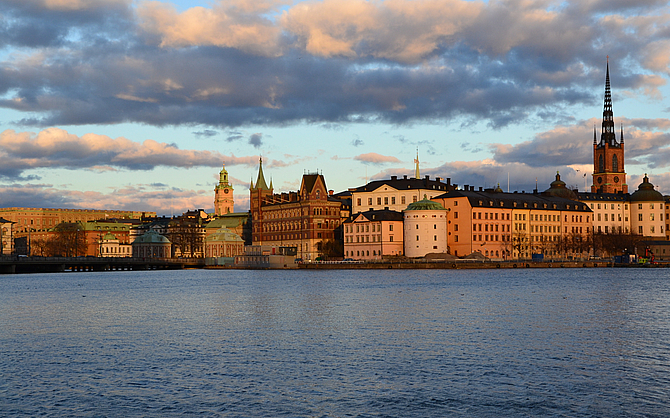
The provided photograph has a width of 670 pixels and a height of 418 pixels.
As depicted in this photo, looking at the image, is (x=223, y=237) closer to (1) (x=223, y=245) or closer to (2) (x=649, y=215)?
(1) (x=223, y=245)

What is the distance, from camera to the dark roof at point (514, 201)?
148 m

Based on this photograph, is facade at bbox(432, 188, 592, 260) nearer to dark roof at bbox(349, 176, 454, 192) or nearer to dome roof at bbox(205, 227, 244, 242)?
dark roof at bbox(349, 176, 454, 192)

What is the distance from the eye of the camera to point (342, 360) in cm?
2972

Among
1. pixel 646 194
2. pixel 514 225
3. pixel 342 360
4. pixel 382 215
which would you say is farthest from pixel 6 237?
pixel 342 360

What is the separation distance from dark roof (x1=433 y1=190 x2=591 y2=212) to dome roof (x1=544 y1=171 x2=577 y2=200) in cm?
620

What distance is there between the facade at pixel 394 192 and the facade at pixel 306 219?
589cm

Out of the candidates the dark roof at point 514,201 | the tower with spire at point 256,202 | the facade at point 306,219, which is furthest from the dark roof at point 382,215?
the tower with spire at point 256,202

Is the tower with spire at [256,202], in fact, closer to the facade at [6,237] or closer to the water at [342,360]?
the facade at [6,237]

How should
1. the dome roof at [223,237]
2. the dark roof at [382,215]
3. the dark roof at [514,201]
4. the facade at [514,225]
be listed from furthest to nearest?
1. the dome roof at [223,237]
2. the dark roof at [382,215]
3. the dark roof at [514,201]
4. the facade at [514,225]

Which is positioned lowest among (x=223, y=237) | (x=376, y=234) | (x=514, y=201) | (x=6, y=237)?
(x=376, y=234)

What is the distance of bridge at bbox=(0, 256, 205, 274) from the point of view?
127700mm

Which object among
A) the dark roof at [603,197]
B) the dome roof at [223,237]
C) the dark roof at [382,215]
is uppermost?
the dark roof at [603,197]

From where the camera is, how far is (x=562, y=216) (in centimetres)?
16150

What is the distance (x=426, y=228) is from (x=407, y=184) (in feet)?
67.8
